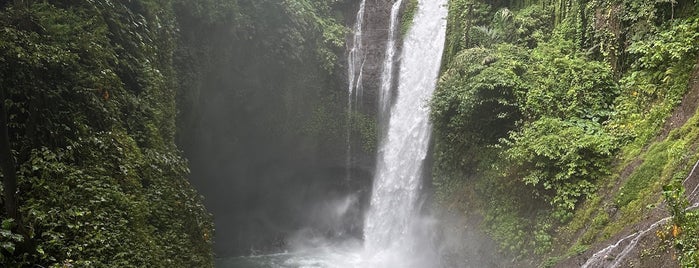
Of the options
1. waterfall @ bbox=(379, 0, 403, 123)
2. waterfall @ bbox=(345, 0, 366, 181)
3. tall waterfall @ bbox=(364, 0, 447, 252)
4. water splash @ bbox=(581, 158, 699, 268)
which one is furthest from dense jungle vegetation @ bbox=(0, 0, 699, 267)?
waterfall @ bbox=(345, 0, 366, 181)

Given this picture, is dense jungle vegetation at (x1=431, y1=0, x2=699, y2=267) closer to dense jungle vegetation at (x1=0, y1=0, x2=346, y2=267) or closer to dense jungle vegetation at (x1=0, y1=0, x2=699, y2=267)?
dense jungle vegetation at (x1=0, y1=0, x2=699, y2=267)

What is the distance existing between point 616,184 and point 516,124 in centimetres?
241

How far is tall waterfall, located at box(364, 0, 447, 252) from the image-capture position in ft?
49.1

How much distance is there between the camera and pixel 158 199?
6.73 m

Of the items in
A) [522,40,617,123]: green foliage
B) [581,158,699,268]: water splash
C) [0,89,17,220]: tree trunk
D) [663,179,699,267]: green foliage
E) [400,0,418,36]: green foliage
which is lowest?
[581,158,699,268]: water splash

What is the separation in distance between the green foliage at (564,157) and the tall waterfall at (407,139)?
5.69 m

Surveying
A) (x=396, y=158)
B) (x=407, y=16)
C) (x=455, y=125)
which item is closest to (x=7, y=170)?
(x=455, y=125)

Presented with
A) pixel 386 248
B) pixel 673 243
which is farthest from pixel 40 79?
pixel 386 248

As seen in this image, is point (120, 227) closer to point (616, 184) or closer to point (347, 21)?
point (616, 184)

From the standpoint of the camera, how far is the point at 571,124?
8734 millimetres

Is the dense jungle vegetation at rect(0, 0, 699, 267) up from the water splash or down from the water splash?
up

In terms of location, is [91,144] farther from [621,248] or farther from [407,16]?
[407,16]

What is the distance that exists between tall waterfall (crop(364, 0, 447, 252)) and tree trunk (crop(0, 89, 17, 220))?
11294mm

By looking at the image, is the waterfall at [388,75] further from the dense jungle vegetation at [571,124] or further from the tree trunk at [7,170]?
the tree trunk at [7,170]
